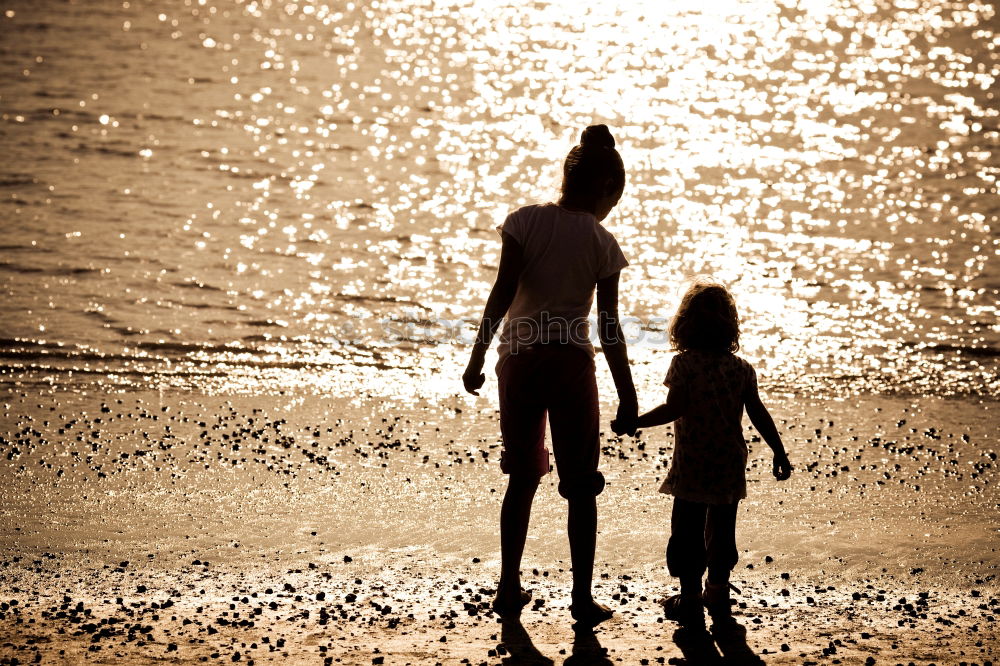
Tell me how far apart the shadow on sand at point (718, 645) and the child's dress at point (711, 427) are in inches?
25.0

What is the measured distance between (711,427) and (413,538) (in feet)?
7.06

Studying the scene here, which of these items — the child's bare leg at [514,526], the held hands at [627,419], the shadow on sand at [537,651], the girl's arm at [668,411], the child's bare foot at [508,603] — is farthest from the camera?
the child's bare foot at [508,603]

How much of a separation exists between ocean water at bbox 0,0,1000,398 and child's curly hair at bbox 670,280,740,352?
0.90m

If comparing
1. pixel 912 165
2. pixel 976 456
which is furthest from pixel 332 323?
pixel 912 165

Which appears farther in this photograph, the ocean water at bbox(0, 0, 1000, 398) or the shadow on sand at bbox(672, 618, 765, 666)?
the ocean water at bbox(0, 0, 1000, 398)

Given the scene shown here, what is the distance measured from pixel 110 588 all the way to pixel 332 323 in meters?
5.77

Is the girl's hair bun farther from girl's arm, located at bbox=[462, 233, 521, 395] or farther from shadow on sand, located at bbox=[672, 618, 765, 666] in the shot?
shadow on sand, located at bbox=[672, 618, 765, 666]

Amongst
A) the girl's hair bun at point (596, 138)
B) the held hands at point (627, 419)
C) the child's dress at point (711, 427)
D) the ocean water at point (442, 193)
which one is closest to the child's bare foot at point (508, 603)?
the child's dress at point (711, 427)

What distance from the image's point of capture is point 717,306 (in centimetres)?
653

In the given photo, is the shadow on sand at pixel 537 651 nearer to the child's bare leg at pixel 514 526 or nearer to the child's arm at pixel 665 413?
the child's bare leg at pixel 514 526

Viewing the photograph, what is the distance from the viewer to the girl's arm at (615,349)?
252 inches

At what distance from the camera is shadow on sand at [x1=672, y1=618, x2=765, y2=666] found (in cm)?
620

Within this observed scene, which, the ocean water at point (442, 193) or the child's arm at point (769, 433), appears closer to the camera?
the child's arm at point (769, 433)

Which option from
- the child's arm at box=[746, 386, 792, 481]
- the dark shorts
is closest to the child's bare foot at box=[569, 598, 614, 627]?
the dark shorts
